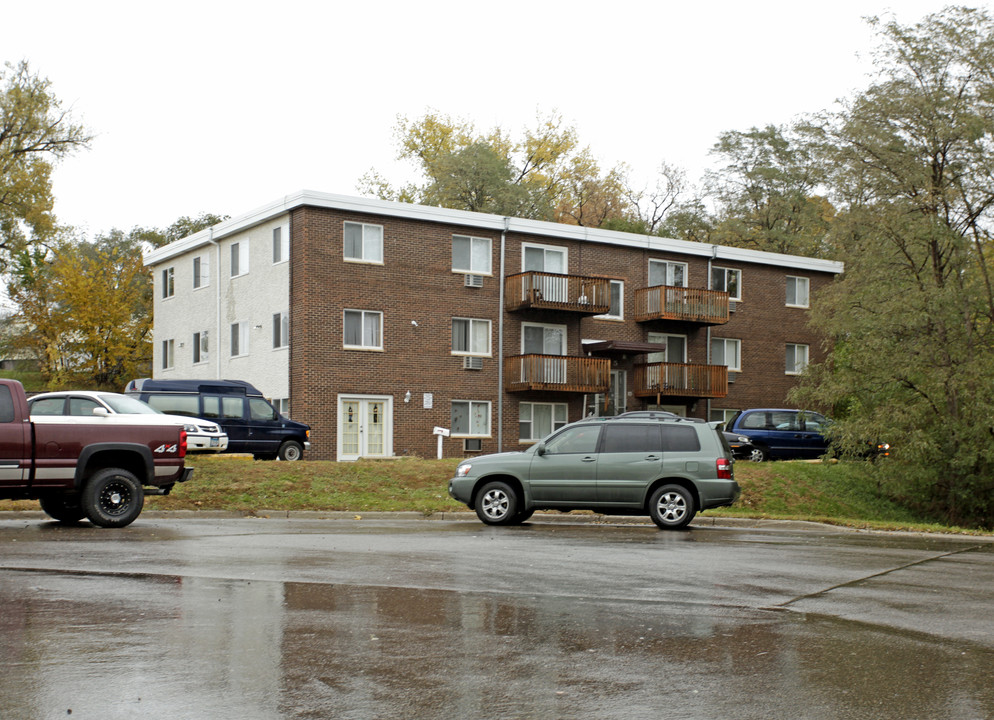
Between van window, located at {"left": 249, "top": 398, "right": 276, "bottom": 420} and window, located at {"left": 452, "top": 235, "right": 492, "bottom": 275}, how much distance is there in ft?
31.9

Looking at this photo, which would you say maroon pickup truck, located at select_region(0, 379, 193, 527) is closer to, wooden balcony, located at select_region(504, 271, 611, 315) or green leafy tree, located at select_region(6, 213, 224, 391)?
wooden balcony, located at select_region(504, 271, 611, 315)

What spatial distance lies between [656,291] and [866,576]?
98.7 feet

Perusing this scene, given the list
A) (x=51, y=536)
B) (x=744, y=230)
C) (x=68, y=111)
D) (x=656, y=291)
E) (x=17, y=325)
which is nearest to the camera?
(x=51, y=536)

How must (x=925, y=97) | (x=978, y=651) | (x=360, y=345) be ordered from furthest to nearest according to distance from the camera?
(x=360, y=345) → (x=925, y=97) → (x=978, y=651)

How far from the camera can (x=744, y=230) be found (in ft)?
186

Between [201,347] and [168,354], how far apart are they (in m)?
3.77

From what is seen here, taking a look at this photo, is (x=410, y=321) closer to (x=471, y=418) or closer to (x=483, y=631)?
(x=471, y=418)

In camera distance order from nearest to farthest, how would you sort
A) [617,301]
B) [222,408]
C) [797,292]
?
[222,408], [617,301], [797,292]

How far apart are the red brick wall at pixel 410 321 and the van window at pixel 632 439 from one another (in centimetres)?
1792

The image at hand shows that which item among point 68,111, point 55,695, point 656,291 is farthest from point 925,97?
point 68,111

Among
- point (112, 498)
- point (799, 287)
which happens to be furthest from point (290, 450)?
point (799, 287)

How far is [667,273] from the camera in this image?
4262 cm

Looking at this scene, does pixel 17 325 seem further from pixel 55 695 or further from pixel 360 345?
pixel 55 695

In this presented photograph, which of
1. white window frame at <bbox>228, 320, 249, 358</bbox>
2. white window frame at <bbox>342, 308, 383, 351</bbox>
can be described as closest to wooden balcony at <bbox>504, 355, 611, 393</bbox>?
white window frame at <bbox>342, 308, 383, 351</bbox>
